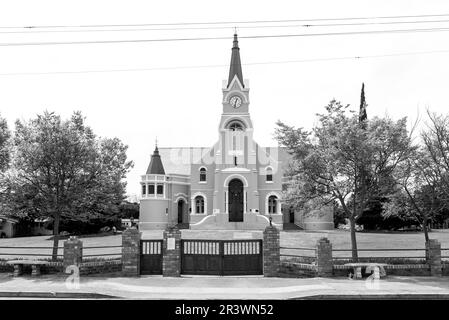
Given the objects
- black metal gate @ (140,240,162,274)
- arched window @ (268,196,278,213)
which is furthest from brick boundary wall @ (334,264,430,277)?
arched window @ (268,196,278,213)

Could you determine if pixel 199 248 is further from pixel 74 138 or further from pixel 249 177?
pixel 249 177

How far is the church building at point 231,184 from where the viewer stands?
1965 inches

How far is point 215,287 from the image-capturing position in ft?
44.5

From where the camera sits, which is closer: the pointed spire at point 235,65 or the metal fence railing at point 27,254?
the metal fence railing at point 27,254

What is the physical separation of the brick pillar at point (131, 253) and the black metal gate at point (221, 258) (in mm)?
1766

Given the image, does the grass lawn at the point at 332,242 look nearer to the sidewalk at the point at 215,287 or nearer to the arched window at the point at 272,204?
the sidewalk at the point at 215,287

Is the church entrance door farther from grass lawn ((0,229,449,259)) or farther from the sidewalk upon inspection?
the sidewalk

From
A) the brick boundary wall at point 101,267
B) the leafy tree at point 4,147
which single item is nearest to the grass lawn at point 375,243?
the brick boundary wall at point 101,267

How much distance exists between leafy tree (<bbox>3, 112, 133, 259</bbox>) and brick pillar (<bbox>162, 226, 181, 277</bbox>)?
509cm

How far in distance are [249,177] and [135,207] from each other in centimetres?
2390
